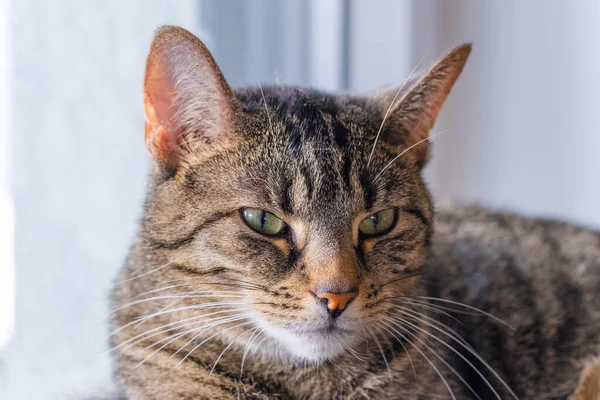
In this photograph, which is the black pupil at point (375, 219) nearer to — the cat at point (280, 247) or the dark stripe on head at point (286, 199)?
the cat at point (280, 247)

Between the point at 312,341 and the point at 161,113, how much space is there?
1.62 feet

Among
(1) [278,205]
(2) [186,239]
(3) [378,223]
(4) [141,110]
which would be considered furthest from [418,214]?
(4) [141,110]

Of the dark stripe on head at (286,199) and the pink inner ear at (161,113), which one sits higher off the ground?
the pink inner ear at (161,113)

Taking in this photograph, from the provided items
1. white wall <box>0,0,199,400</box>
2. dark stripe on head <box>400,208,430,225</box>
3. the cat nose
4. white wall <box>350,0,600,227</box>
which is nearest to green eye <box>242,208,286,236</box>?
the cat nose

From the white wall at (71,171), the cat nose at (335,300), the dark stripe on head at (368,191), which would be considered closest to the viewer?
the cat nose at (335,300)

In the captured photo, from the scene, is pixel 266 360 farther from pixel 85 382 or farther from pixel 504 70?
pixel 504 70

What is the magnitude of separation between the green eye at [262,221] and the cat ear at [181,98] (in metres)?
0.16

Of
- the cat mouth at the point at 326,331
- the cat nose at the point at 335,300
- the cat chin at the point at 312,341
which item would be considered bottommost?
the cat chin at the point at 312,341

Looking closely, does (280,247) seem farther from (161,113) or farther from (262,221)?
(161,113)

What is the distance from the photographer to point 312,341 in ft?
3.94

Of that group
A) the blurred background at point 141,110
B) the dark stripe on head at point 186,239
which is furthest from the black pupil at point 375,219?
the blurred background at point 141,110

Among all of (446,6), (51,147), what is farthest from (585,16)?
(51,147)

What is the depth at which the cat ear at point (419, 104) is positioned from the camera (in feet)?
4.44

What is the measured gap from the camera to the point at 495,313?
1634mm
